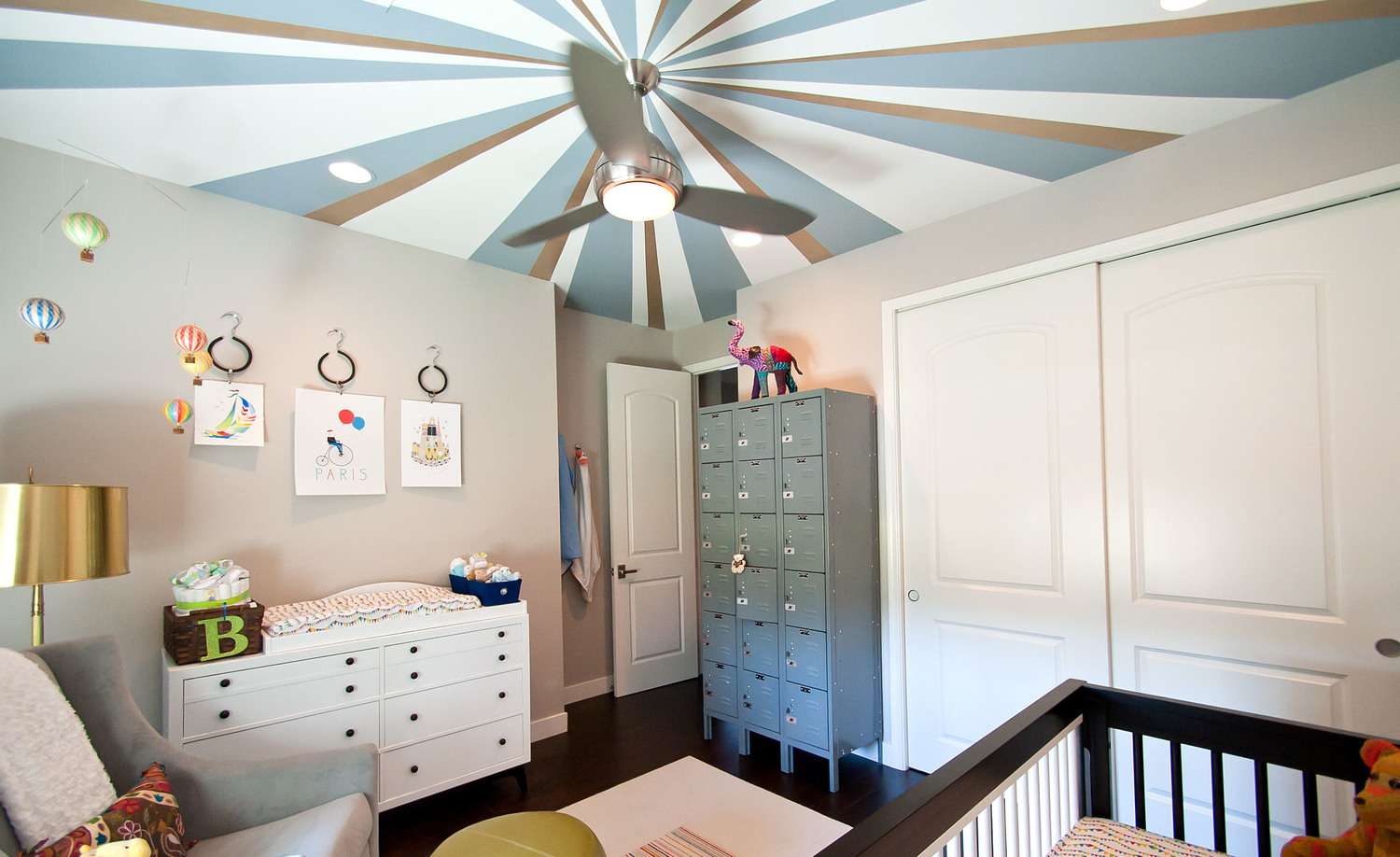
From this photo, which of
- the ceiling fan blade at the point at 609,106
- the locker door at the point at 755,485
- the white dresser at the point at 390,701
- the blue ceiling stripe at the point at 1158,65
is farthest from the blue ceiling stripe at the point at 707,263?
the white dresser at the point at 390,701

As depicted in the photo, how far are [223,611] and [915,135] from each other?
9.35 ft

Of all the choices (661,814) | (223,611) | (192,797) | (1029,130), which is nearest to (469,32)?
(1029,130)

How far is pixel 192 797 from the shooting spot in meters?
1.67

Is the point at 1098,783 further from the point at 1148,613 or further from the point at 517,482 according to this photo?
the point at 517,482

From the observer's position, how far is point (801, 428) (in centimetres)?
288

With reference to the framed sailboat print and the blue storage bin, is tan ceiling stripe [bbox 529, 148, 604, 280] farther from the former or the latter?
the blue storage bin

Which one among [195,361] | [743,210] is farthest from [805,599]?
[195,361]

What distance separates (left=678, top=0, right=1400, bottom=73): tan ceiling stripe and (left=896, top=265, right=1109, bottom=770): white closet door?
2.94ft

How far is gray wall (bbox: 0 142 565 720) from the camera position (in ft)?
6.83

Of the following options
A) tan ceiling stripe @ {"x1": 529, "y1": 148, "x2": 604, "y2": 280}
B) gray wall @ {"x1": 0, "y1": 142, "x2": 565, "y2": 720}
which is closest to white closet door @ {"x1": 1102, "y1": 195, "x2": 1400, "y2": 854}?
tan ceiling stripe @ {"x1": 529, "y1": 148, "x2": 604, "y2": 280}

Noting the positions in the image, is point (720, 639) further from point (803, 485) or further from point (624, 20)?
point (624, 20)

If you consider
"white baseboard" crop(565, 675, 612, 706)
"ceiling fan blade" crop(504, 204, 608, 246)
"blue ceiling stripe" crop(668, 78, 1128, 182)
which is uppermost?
"blue ceiling stripe" crop(668, 78, 1128, 182)

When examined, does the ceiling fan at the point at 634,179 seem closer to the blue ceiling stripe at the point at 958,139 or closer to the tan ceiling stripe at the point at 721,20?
the tan ceiling stripe at the point at 721,20

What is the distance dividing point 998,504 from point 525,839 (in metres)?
2.12
